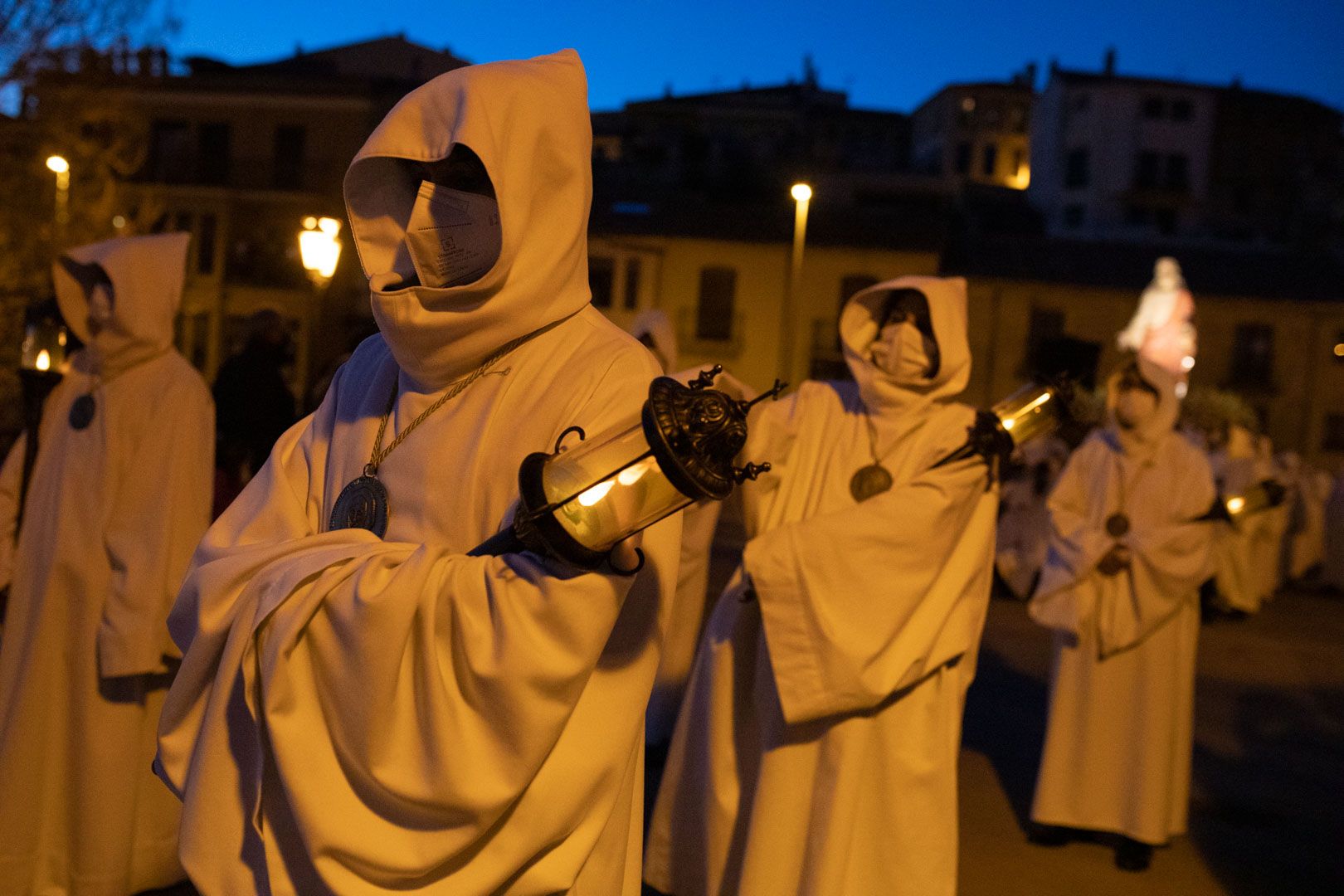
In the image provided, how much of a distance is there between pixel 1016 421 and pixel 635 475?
3573 millimetres

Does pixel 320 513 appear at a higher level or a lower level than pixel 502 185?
lower

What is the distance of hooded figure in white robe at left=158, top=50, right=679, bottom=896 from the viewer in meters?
2.15

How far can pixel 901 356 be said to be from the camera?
5.46 metres

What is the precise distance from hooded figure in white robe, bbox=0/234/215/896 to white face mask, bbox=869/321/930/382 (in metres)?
2.55

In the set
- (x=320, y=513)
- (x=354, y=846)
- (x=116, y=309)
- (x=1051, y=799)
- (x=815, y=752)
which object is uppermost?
(x=116, y=309)

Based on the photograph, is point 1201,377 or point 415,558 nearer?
point 415,558

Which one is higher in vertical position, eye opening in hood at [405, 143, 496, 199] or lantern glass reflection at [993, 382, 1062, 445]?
eye opening in hood at [405, 143, 496, 199]

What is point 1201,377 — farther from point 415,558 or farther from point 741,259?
point 415,558

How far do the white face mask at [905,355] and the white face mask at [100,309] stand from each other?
9.36ft

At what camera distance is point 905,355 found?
5457mm

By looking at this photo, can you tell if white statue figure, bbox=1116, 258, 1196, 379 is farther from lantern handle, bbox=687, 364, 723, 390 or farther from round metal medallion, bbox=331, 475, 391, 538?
lantern handle, bbox=687, 364, 723, 390

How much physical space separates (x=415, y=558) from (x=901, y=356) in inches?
140

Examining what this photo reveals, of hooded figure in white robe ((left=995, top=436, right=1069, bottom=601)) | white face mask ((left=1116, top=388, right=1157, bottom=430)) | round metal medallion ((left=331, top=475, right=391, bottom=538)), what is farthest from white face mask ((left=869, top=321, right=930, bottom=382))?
hooded figure in white robe ((left=995, top=436, right=1069, bottom=601))

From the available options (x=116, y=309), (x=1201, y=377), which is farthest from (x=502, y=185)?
(x=1201, y=377)
